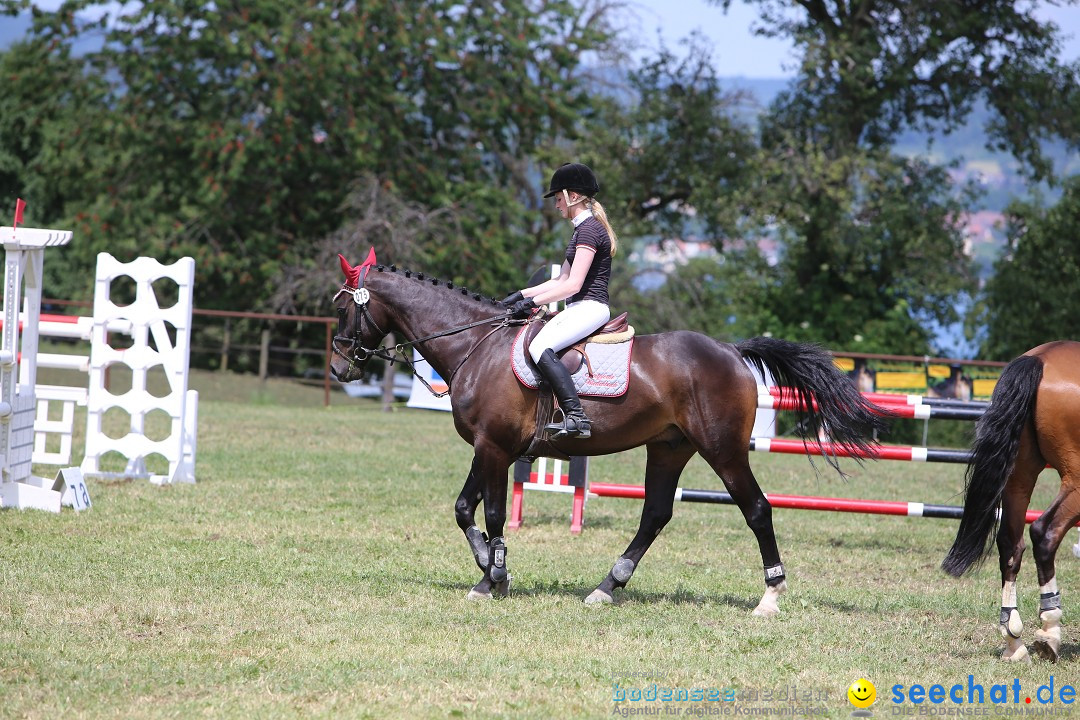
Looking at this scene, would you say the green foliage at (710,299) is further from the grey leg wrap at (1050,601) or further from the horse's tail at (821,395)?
the grey leg wrap at (1050,601)

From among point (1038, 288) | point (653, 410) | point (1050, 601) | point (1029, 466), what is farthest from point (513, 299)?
point (1038, 288)

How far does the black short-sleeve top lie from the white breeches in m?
0.06

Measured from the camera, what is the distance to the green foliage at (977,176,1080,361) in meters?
25.7

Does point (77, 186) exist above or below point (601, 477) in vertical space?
above

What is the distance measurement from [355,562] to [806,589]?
2952 mm

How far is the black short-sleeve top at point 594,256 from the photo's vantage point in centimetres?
621

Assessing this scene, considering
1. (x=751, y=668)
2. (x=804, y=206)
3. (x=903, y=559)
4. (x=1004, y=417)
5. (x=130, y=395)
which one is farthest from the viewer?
(x=804, y=206)

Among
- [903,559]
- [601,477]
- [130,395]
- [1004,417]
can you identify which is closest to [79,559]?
[130,395]

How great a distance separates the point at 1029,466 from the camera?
5.71 meters

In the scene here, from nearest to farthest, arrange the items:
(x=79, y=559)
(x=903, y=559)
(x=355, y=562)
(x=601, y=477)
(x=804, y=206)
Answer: (x=79, y=559) → (x=355, y=562) → (x=903, y=559) → (x=601, y=477) → (x=804, y=206)

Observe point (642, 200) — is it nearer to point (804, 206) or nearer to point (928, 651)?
point (804, 206)

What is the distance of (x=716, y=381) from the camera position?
6.31 metres

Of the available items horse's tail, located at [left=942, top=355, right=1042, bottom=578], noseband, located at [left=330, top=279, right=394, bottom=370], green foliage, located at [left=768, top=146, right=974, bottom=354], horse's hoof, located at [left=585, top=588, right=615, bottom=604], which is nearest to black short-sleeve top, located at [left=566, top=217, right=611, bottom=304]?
noseband, located at [left=330, top=279, right=394, bottom=370]

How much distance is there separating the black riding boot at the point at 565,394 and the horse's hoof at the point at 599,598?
95 cm
